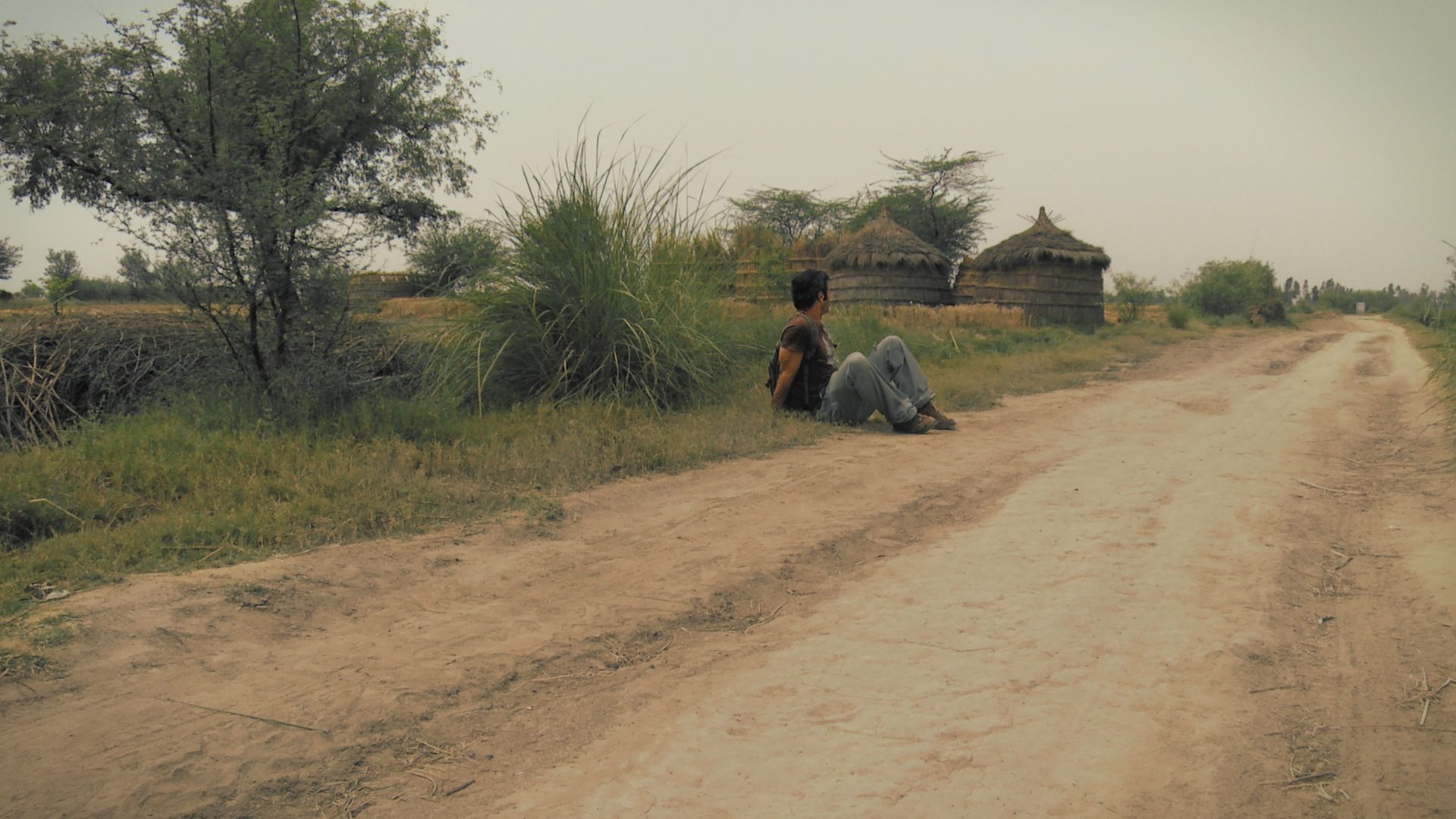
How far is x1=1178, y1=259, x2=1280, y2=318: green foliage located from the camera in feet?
114

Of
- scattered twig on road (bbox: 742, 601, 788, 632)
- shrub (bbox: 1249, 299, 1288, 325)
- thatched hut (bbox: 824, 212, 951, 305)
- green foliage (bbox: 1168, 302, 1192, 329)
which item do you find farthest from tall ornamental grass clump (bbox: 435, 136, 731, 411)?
shrub (bbox: 1249, 299, 1288, 325)

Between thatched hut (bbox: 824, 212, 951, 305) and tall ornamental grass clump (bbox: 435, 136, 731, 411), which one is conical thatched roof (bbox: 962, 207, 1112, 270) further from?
tall ornamental grass clump (bbox: 435, 136, 731, 411)

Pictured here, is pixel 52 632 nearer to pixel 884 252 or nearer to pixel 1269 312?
pixel 884 252

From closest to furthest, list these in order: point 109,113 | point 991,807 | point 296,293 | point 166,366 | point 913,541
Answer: point 991,807
point 913,541
point 296,293
point 166,366
point 109,113

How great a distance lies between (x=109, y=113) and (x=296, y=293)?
13.3 ft

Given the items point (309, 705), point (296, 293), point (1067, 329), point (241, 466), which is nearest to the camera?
point (309, 705)

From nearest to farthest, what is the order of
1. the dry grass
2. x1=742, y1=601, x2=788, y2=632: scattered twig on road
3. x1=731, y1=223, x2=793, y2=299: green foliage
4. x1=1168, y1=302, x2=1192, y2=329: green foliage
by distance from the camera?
x1=742, y1=601, x2=788, y2=632: scattered twig on road, the dry grass, x1=731, y1=223, x2=793, y2=299: green foliage, x1=1168, y1=302, x2=1192, y2=329: green foliage

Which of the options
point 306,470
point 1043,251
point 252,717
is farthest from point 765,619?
point 1043,251

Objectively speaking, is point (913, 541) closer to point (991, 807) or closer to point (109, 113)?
point (991, 807)

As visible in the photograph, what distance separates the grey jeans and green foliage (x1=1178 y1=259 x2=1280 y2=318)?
31.4 meters

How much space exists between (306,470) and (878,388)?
3.91 meters

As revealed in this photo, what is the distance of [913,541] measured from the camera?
4.12m

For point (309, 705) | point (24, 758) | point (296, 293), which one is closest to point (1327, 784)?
point (309, 705)

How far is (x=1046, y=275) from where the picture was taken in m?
21.6
